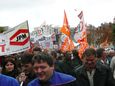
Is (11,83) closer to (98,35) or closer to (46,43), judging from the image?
(46,43)

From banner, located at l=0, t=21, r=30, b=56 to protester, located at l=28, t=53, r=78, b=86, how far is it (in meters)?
3.21

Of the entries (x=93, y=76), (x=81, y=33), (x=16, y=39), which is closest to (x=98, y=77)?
(x=93, y=76)

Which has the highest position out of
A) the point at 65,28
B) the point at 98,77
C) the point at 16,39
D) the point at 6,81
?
the point at 65,28

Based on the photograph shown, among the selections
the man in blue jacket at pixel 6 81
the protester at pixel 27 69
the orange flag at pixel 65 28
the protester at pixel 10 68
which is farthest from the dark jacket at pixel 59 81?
the orange flag at pixel 65 28

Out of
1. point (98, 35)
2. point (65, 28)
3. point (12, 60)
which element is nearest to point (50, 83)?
point (12, 60)

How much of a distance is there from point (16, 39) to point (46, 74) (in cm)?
403

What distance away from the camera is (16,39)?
8.48m

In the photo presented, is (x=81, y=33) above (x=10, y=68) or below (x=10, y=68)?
above

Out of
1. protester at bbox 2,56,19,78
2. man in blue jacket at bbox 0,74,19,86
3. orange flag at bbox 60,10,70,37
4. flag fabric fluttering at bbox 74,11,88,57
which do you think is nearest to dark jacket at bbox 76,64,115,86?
protester at bbox 2,56,19,78

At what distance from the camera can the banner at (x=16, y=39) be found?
802cm

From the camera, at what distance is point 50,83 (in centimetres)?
449

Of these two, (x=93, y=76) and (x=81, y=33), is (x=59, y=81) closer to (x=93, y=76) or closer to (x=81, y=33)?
(x=93, y=76)

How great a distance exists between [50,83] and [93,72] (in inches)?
79.1

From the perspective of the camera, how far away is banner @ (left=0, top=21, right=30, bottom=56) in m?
8.02
